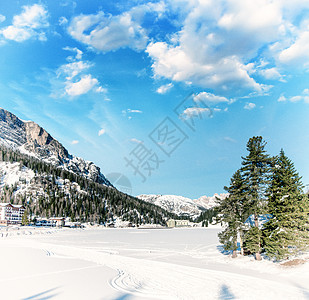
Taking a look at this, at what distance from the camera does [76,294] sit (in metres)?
13.4

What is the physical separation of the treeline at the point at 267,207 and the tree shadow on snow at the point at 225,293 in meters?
10.9

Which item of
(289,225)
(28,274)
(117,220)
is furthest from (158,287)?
(117,220)

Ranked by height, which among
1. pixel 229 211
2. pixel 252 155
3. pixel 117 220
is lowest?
pixel 117 220

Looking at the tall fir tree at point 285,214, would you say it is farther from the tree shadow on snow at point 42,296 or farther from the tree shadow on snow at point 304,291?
the tree shadow on snow at point 42,296

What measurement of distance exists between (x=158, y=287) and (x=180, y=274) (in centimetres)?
534

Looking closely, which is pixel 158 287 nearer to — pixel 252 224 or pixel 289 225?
pixel 289 225

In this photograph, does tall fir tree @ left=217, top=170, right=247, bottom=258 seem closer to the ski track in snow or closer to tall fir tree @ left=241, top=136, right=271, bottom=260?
tall fir tree @ left=241, top=136, right=271, bottom=260

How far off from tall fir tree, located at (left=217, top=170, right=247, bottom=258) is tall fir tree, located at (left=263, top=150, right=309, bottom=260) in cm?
334

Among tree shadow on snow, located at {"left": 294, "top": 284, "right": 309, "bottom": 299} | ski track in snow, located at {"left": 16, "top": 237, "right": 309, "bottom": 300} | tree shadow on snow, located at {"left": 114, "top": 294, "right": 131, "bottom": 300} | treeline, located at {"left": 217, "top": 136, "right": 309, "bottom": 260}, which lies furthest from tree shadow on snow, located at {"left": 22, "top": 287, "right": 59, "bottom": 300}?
treeline, located at {"left": 217, "top": 136, "right": 309, "bottom": 260}

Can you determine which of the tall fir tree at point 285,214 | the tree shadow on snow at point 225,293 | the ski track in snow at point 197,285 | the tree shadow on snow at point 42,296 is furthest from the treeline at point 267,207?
the tree shadow on snow at point 42,296

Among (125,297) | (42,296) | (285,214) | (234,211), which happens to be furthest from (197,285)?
(234,211)

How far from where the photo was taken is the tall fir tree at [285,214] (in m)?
24.0

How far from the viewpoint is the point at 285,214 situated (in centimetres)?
2514

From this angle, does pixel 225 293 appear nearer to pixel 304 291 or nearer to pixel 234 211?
pixel 304 291
